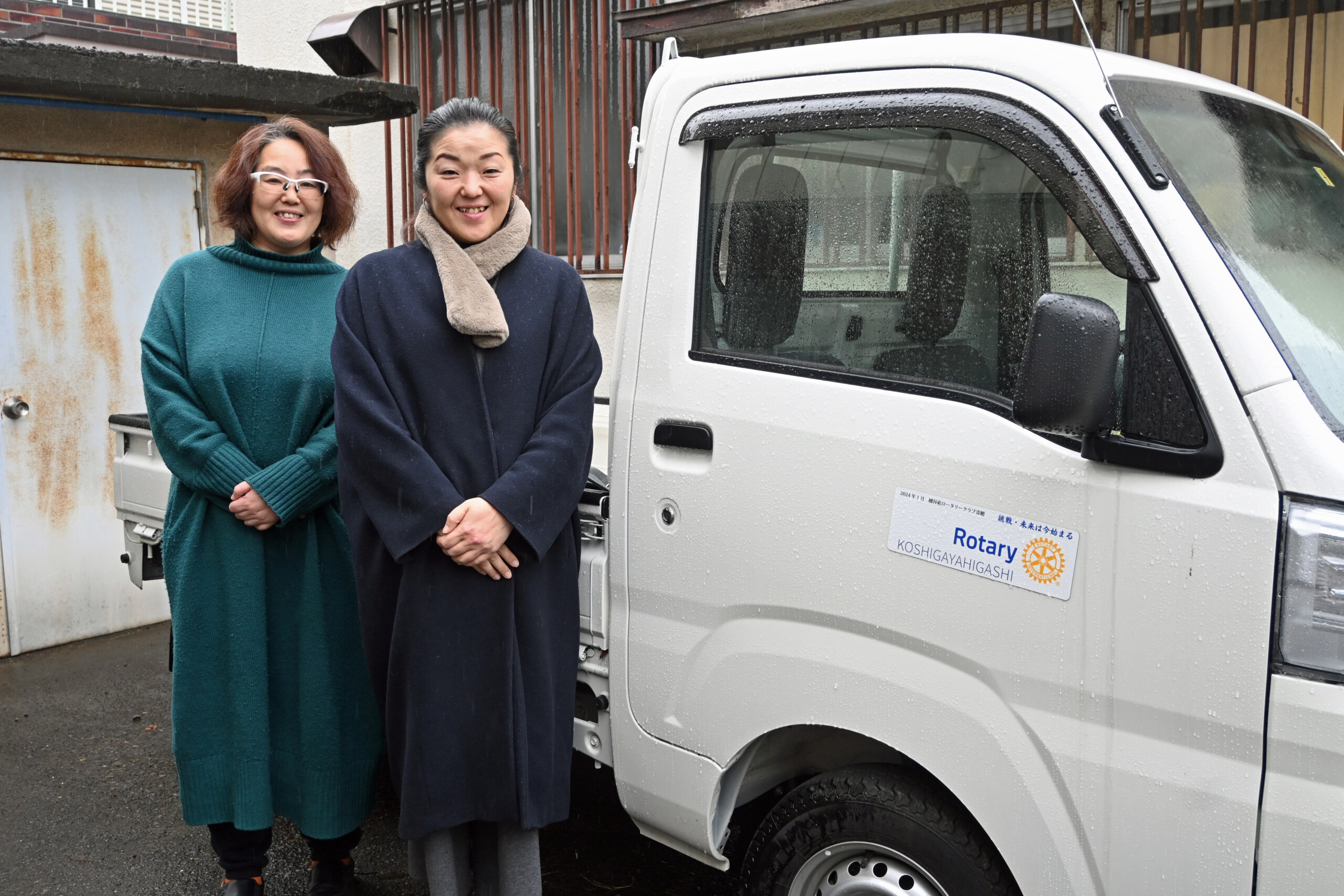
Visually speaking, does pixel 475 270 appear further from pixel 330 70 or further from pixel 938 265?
pixel 330 70

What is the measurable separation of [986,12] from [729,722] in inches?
149

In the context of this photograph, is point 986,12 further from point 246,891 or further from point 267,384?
point 246,891

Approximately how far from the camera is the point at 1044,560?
7.11 ft

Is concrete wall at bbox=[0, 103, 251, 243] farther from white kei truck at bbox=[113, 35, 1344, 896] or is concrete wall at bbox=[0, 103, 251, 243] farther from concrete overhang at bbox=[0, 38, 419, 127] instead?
white kei truck at bbox=[113, 35, 1344, 896]

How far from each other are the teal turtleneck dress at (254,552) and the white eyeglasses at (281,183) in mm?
175

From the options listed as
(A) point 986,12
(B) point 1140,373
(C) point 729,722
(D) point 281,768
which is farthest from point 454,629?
(A) point 986,12

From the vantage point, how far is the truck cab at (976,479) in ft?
6.45

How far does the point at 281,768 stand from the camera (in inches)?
133

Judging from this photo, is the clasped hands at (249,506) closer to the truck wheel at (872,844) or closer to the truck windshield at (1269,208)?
the truck wheel at (872,844)

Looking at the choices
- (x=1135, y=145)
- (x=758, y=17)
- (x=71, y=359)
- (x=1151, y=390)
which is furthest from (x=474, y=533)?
(x=71, y=359)

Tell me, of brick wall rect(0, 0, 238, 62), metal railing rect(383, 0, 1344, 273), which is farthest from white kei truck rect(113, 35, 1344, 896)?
brick wall rect(0, 0, 238, 62)

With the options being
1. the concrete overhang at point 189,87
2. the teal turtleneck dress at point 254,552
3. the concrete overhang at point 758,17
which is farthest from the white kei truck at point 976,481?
the concrete overhang at point 189,87

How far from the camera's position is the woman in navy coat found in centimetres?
275

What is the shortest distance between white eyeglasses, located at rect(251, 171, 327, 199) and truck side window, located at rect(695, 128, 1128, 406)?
3.90 ft
